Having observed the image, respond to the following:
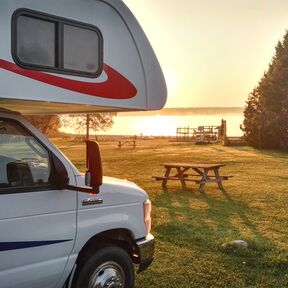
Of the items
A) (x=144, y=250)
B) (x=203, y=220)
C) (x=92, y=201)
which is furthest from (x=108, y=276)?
(x=203, y=220)

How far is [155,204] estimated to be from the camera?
38.9 feet

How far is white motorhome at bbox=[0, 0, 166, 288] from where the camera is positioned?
4.09 metres

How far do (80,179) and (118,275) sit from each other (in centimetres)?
122

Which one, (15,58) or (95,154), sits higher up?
(15,58)

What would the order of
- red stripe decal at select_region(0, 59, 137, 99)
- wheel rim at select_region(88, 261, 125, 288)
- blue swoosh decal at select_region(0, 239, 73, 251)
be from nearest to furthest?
blue swoosh decal at select_region(0, 239, 73, 251), red stripe decal at select_region(0, 59, 137, 99), wheel rim at select_region(88, 261, 125, 288)

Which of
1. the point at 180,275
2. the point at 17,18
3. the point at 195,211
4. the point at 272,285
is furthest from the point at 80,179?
the point at 195,211

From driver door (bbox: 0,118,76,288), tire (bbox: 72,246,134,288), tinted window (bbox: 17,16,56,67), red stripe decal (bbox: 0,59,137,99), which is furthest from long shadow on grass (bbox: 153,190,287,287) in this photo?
tinted window (bbox: 17,16,56,67)

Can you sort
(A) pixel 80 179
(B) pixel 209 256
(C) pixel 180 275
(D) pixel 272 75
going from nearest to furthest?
(A) pixel 80 179, (C) pixel 180 275, (B) pixel 209 256, (D) pixel 272 75

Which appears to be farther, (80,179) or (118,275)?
(118,275)

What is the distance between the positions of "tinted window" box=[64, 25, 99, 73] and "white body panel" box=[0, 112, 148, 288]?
74 cm

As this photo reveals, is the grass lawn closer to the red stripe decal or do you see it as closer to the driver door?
the driver door

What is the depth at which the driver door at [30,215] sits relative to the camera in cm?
404

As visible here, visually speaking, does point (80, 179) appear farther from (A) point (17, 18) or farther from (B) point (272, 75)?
(B) point (272, 75)

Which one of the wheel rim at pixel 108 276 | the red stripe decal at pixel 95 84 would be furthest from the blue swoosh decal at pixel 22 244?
the red stripe decal at pixel 95 84
